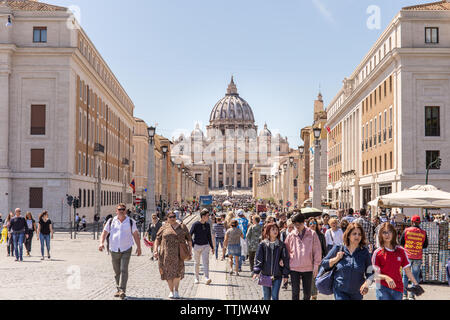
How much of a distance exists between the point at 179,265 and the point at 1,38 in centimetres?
3576

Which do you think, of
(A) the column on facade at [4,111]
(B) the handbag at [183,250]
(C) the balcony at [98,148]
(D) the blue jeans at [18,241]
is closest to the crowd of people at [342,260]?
(B) the handbag at [183,250]

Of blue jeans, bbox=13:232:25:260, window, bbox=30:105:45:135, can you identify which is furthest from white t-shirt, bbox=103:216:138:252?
window, bbox=30:105:45:135

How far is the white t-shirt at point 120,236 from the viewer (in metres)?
12.3

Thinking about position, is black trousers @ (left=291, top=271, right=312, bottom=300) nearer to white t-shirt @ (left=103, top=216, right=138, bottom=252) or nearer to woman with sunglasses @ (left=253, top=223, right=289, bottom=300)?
woman with sunglasses @ (left=253, top=223, right=289, bottom=300)

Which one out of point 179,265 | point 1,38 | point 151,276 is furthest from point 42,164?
point 179,265

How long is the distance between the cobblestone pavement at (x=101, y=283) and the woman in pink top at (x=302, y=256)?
242cm

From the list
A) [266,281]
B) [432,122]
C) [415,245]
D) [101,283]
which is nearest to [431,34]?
[432,122]

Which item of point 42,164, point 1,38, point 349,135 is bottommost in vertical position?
point 42,164

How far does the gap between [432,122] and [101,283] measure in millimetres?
31435

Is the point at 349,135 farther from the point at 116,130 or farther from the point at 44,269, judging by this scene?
the point at 44,269

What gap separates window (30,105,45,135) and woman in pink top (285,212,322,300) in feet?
118

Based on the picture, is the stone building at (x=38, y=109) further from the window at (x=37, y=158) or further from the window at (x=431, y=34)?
the window at (x=431, y=34)

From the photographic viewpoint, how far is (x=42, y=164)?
43.1m

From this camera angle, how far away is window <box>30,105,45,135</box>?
43.4m
